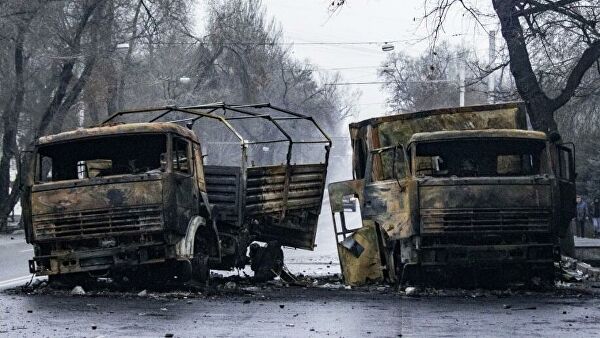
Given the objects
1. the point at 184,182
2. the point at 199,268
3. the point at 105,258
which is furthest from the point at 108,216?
the point at 199,268

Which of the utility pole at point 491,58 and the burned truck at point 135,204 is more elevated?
the utility pole at point 491,58

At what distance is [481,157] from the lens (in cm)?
1591

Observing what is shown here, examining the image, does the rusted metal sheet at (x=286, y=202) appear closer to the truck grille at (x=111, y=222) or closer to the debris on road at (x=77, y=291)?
the truck grille at (x=111, y=222)

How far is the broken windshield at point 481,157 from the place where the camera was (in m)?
15.8

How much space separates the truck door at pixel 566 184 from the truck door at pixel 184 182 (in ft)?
16.2

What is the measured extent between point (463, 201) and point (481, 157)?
1.12 meters

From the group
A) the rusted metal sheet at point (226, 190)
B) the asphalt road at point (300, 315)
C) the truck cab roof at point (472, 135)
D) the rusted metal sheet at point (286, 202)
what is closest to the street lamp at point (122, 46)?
the rusted metal sheet at point (286, 202)

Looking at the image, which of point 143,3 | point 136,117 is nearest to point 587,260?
point 143,3

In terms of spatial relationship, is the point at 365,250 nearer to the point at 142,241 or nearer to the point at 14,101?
the point at 142,241

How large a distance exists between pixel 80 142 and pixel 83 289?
6.45 ft

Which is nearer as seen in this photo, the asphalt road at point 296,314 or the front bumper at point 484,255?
the asphalt road at point 296,314

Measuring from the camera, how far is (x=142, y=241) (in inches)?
574

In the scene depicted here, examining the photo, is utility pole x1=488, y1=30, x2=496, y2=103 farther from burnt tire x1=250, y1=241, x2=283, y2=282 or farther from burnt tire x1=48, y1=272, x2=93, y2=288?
burnt tire x1=48, y1=272, x2=93, y2=288

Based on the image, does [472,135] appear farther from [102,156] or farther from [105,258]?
[105,258]
